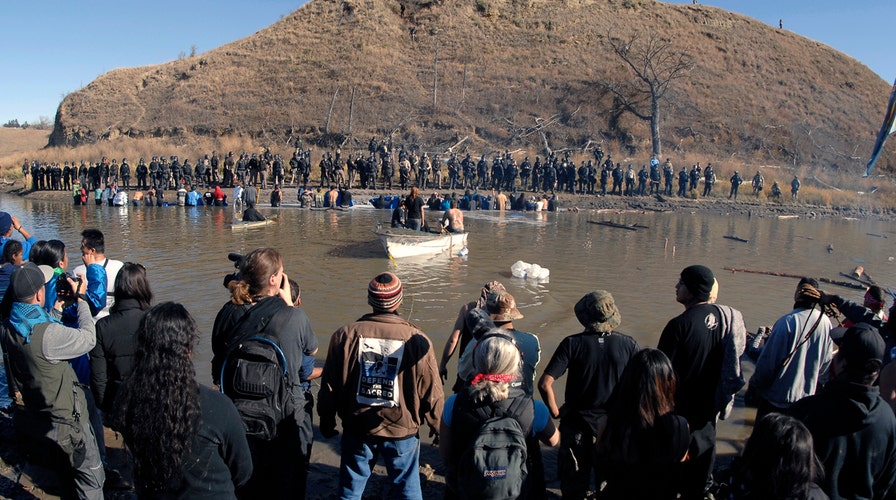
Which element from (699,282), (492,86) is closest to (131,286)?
(699,282)

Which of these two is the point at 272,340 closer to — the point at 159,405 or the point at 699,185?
the point at 159,405

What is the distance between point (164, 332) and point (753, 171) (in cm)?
4804

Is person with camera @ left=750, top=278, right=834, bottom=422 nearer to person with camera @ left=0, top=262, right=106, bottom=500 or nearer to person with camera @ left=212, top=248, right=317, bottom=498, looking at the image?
person with camera @ left=212, top=248, right=317, bottom=498

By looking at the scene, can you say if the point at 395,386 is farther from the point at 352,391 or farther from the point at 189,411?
the point at 189,411

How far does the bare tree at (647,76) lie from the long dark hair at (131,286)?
155ft

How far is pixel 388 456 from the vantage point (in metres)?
3.57

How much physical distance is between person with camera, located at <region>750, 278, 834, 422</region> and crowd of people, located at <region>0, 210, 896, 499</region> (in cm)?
1

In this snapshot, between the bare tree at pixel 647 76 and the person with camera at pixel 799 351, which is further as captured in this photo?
the bare tree at pixel 647 76

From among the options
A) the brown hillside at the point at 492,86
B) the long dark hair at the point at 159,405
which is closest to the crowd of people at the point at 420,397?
the long dark hair at the point at 159,405

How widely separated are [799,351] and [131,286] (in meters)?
4.40

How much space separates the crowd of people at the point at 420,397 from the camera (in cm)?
262

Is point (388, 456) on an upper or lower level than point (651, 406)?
lower

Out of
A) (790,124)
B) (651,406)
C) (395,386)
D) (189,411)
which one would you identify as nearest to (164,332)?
(189,411)

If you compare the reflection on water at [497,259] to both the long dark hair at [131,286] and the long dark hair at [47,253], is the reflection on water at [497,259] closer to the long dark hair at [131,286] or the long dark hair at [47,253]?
the long dark hair at [47,253]
